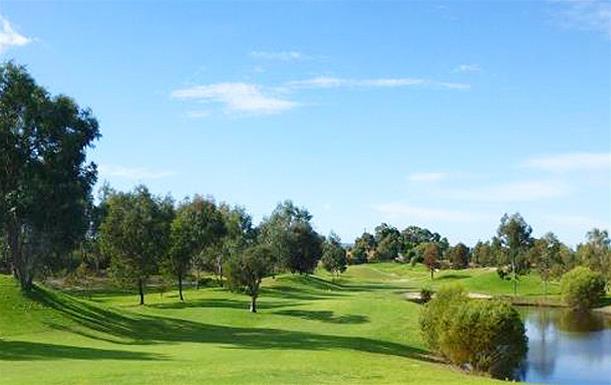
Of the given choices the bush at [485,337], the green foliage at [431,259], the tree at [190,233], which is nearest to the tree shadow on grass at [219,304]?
the tree at [190,233]

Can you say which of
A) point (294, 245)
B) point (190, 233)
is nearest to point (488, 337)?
point (190, 233)

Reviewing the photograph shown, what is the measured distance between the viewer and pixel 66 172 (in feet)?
192

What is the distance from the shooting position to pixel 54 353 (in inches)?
1620

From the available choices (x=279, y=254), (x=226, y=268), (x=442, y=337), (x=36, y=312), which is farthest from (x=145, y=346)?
(x=279, y=254)

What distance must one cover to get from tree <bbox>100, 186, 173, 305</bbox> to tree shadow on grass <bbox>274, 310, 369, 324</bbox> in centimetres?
1614

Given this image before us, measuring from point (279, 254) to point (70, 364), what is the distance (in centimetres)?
9722

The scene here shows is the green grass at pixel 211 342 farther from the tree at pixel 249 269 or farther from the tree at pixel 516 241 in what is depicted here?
the tree at pixel 516 241

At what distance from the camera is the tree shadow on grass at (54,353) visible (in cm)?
3941

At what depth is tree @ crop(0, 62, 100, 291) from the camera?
56438 mm

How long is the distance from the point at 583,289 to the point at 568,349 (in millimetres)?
47228

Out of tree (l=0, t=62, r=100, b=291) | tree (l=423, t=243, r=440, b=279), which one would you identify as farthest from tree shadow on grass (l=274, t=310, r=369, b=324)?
tree (l=423, t=243, r=440, b=279)

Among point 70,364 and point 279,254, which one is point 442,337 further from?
point 279,254

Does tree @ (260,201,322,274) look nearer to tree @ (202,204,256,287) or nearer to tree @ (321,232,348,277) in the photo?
tree @ (202,204,256,287)

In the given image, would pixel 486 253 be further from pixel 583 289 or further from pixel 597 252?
→ pixel 583 289
